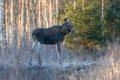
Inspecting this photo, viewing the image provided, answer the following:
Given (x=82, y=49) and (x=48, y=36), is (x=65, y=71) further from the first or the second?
(x=82, y=49)

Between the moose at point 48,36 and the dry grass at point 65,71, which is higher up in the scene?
the moose at point 48,36

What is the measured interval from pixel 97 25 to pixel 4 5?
2474 centimetres

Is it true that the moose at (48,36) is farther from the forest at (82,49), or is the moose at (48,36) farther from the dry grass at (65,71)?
the dry grass at (65,71)

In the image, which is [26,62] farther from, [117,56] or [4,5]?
[4,5]

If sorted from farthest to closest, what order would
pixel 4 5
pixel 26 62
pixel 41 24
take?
1. pixel 4 5
2. pixel 41 24
3. pixel 26 62

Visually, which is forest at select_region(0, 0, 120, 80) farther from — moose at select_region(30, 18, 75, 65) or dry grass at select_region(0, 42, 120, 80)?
moose at select_region(30, 18, 75, 65)

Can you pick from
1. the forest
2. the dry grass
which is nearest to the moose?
the forest

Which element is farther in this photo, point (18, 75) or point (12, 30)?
point (12, 30)

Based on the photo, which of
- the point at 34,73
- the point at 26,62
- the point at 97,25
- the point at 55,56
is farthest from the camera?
the point at 97,25

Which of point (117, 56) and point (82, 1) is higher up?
point (82, 1)

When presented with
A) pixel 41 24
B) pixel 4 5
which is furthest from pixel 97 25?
pixel 4 5

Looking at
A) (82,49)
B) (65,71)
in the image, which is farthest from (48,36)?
(82,49)

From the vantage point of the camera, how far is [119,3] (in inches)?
806

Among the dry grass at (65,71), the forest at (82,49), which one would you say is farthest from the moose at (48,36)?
the dry grass at (65,71)
